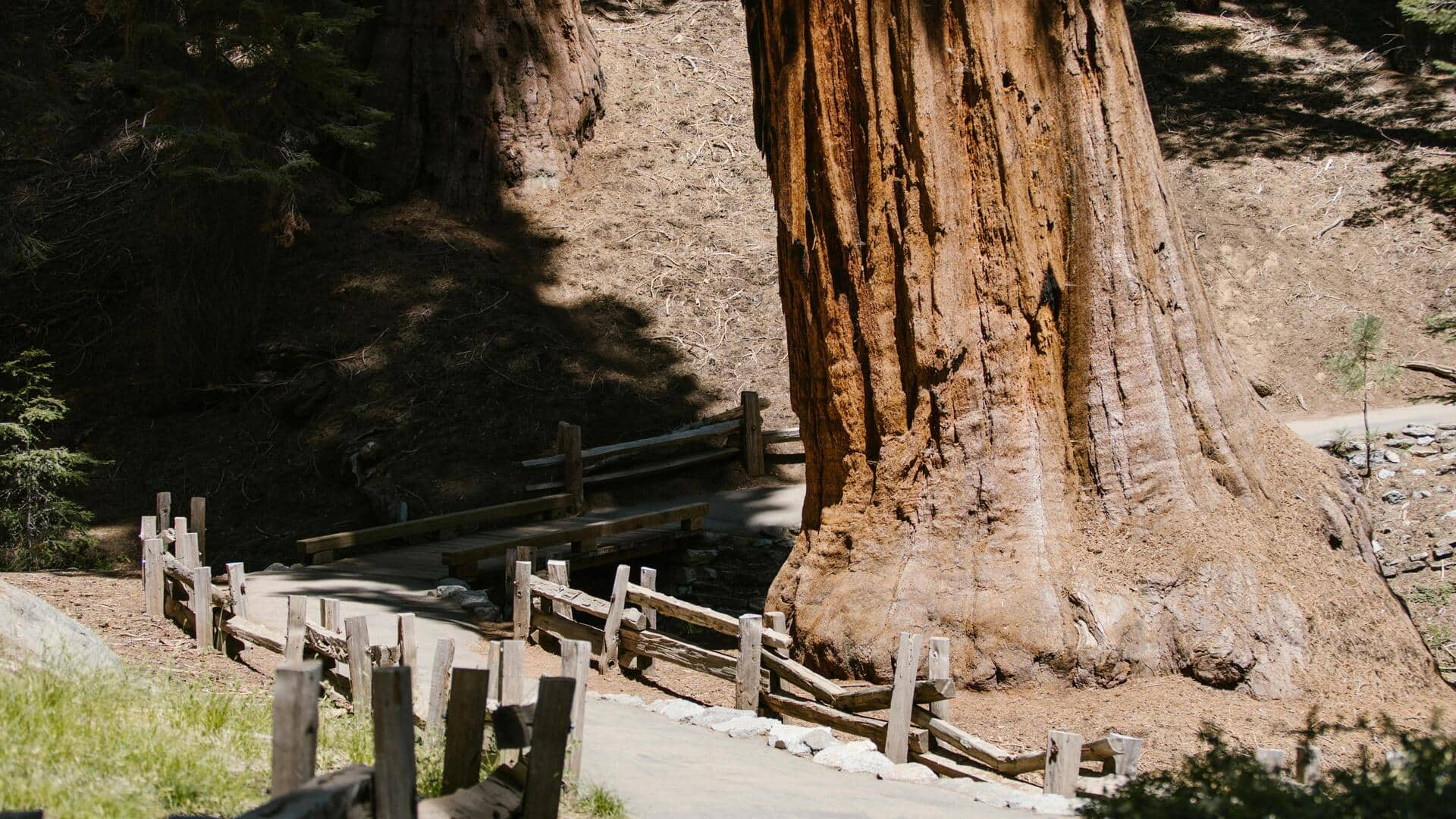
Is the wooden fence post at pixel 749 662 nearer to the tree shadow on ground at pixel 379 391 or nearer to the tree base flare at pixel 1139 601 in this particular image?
the tree base flare at pixel 1139 601

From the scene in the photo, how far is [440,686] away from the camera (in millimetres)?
6723

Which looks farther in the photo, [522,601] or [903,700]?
[522,601]

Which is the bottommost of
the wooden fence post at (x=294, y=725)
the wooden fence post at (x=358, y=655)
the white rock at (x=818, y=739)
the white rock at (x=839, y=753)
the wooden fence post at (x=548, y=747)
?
the white rock at (x=818, y=739)

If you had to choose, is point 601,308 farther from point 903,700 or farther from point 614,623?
point 903,700

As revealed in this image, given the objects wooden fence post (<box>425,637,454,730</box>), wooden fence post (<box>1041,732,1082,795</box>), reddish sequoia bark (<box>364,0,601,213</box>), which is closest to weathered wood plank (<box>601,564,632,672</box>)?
wooden fence post (<box>425,637,454,730</box>)

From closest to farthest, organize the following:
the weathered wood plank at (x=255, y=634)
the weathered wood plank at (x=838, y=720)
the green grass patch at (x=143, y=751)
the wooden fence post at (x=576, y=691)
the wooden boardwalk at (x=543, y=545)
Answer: the green grass patch at (x=143, y=751) < the wooden fence post at (x=576, y=691) < the weathered wood plank at (x=838, y=720) < the weathered wood plank at (x=255, y=634) < the wooden boardwalk at (x=543, y=545)

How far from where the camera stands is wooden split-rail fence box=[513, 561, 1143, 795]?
22.1ft

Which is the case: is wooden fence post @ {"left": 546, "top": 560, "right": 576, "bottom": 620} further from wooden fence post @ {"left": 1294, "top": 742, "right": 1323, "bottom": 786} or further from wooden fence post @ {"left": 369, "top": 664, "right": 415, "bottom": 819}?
wooden fence post @ {"left": 369, "top": 664, "right": 415, "bottom": 819}

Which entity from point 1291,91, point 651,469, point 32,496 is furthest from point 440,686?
point 1291,91

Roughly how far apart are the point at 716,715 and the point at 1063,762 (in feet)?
9.45

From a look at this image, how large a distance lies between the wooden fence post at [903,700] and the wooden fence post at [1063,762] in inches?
48.7

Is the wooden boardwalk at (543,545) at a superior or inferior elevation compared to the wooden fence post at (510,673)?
inferior

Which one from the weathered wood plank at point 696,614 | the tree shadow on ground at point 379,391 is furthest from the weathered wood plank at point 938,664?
the tree shadow on ground at point 379,391

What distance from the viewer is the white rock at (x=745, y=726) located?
325 inches
